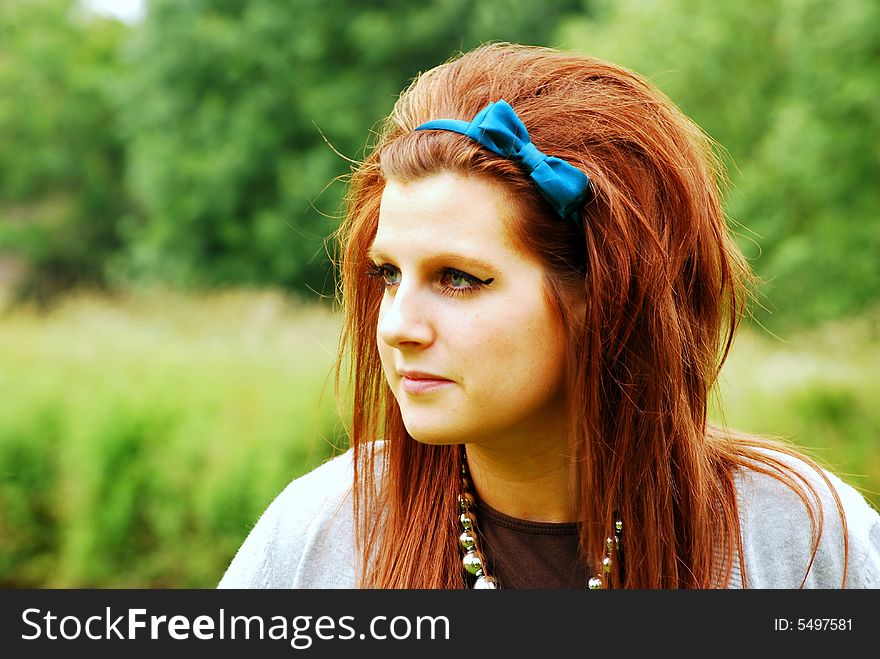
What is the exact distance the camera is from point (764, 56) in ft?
54.2

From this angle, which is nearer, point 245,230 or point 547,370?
point 547,370

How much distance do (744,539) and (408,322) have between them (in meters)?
0.84

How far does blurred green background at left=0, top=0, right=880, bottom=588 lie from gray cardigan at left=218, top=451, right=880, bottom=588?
34 cm

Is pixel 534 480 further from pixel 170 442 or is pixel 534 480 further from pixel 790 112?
pixel 790 112

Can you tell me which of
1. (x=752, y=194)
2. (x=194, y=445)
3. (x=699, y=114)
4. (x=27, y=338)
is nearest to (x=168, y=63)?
(x=699, y=114)

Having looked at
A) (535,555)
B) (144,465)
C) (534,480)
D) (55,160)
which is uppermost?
(55,160)

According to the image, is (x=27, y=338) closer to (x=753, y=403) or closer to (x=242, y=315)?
(x=242, y=315)

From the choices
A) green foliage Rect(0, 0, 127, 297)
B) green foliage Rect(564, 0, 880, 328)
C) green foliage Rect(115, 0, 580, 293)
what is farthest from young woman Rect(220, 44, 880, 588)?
green foliage Rect(0, 0, 127, 297)

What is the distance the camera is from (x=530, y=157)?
6.04 feet

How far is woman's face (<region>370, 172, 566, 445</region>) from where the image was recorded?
1.80m

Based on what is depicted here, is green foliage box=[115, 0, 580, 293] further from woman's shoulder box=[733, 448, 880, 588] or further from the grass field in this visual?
woman's shoulder box=[733, 448, 880, 588]

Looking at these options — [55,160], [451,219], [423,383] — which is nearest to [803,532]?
[423,383]

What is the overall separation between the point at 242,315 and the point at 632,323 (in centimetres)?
810

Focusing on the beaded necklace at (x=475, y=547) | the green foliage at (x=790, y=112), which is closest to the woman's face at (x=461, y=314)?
the beaded necklace at (x=475, y=547)
